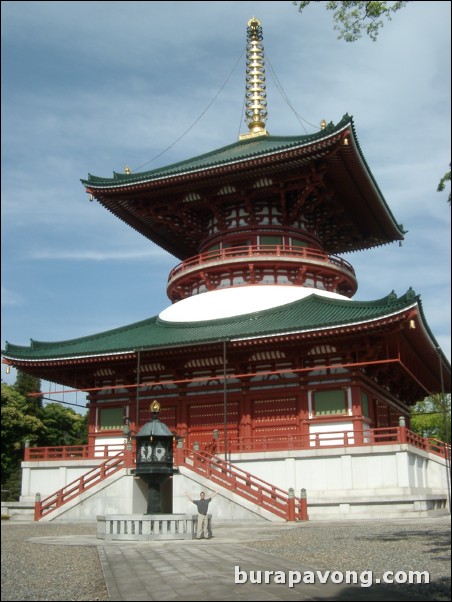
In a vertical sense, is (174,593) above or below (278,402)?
below

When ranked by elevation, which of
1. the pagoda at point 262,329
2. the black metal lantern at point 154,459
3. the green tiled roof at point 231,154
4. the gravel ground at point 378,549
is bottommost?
the gravel ground at point 378,549

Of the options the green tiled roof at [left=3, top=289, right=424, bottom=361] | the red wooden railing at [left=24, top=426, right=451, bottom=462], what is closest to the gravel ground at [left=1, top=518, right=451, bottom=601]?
the red wooden railing at [left=24, top=426, right=451, bottom=462]

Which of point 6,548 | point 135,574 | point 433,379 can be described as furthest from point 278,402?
point 135,574

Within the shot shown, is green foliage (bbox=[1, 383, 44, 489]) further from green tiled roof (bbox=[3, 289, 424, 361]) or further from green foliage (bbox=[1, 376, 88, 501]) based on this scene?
green tiled roof (bbox=[3, 289, 424, 361])

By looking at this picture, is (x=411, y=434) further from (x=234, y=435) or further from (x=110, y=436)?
(x=110, y=436)

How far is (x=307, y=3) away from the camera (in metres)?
14.0

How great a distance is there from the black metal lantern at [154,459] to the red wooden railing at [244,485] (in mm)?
5765

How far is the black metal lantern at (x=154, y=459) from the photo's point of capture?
20.4 metres

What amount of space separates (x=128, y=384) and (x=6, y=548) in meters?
19.2

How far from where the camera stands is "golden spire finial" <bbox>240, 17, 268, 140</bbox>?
46812 mm

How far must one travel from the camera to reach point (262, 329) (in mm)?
31766

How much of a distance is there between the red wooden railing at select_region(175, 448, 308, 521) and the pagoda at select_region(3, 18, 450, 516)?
55.7 inches

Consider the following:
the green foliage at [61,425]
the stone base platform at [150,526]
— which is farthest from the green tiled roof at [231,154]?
the green foliage at [61,425]

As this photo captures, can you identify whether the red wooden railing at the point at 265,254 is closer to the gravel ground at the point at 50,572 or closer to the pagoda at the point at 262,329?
the pagoda at the point at 262,329
